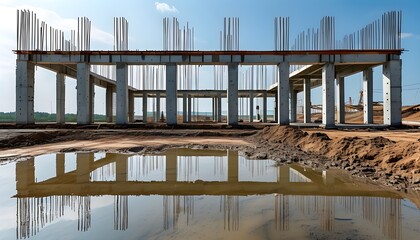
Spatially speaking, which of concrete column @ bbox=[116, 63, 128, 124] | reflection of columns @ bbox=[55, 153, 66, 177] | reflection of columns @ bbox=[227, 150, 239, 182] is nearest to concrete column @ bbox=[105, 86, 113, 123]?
concrete column @ bbox=[116, 63, 128, 124]

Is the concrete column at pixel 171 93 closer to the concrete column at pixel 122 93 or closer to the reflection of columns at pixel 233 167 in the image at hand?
the concrete column at pixel 122 93

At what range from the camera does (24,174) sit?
716 cm

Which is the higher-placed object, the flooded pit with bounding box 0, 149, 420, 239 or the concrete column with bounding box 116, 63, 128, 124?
the concrete column with bounding box 116, 63, 128, 124

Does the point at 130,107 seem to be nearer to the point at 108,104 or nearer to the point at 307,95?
the point at 108,104

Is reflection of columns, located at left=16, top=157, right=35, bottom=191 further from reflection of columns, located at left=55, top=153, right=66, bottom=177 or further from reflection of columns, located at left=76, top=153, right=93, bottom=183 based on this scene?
reflection of columns, located at left=76, top=153, right=93, bottom=183

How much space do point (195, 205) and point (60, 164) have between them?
6018 millimetres

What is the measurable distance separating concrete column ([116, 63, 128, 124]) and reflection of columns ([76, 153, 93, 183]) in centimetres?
1216

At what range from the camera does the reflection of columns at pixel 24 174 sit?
6.21 m

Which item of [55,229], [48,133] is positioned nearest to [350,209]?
[55,229]

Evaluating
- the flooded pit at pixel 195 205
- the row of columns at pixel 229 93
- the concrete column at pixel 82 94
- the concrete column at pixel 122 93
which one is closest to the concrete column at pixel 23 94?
the row of columns at pixel 229 93

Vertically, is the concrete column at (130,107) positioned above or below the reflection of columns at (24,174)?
above

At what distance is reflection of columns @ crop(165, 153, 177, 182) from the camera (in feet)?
22.5

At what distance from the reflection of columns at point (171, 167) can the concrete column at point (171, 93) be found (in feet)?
39.7

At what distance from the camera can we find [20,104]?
22.0m
